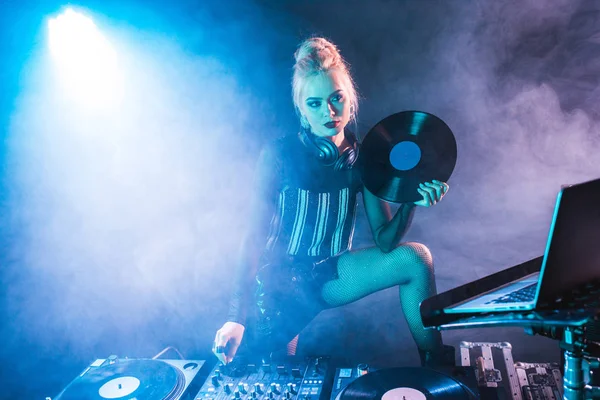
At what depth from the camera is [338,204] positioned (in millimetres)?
2182

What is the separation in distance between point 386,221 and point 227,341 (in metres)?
0.91

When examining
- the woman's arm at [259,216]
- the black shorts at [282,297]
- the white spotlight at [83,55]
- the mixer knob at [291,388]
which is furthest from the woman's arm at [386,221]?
the white spotlight at [83,55]

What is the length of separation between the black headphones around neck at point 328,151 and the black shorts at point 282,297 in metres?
0.47

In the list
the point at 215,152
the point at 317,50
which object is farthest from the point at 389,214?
the point at 215,152

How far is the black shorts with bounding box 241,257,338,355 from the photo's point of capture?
2.21 m

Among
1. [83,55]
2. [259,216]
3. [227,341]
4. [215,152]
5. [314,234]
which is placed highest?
[83,55]

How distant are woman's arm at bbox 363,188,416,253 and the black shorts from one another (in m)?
0.26

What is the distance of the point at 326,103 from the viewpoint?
2059 mm

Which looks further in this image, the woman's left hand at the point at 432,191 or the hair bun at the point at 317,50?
the hair bun at the point at 317,50

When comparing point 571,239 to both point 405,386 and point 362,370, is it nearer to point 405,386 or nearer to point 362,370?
point 405,386

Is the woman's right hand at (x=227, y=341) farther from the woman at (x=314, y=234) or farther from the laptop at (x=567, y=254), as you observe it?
the laptop at (x=567, y=254)

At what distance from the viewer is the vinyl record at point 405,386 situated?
1540mm

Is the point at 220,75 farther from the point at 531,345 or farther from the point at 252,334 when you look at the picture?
the point at 531,345

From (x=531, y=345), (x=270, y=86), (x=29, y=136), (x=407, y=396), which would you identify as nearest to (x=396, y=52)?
(x=270, y=86)
